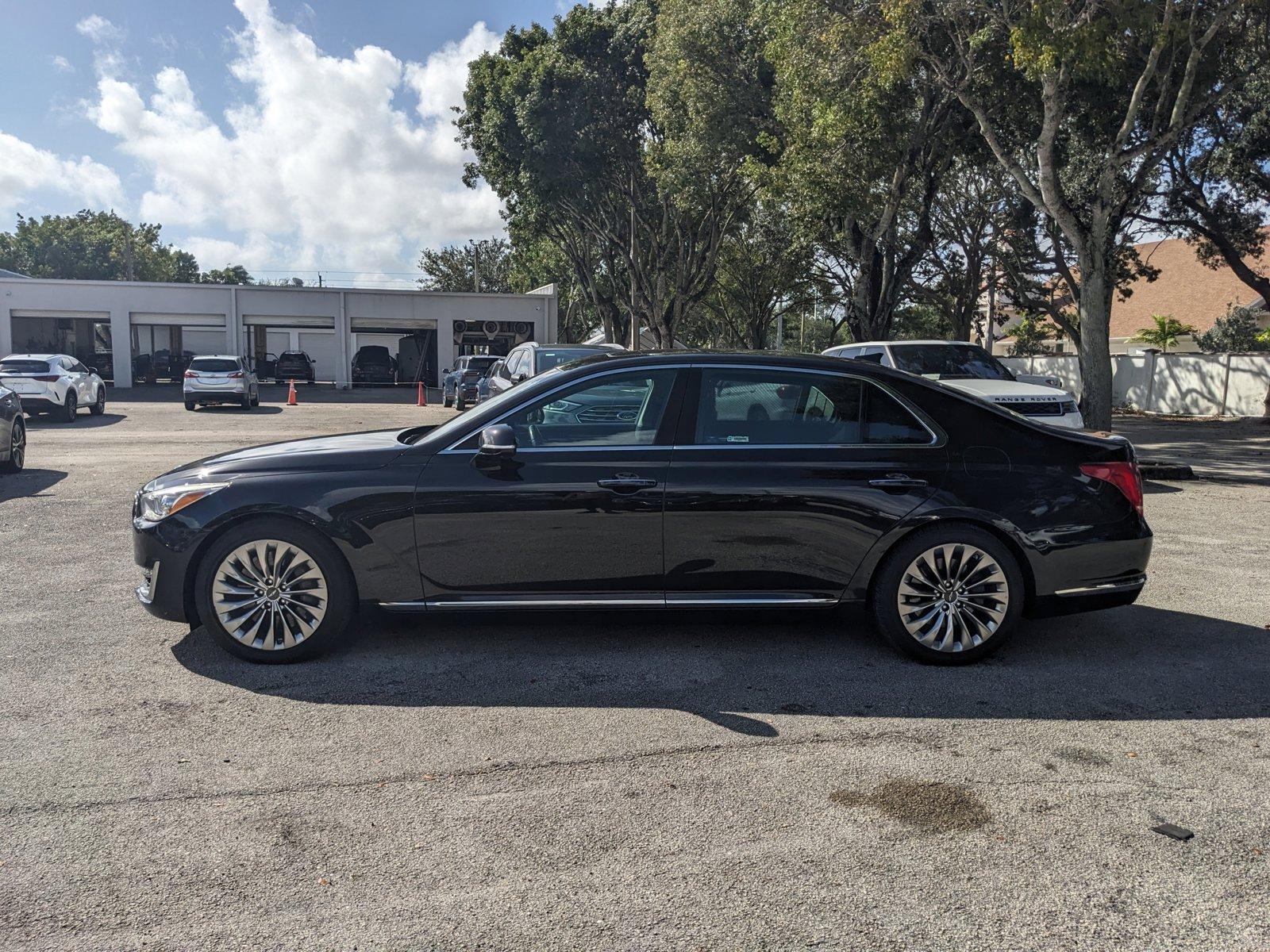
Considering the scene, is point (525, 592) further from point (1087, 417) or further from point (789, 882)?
point (1087, 417)

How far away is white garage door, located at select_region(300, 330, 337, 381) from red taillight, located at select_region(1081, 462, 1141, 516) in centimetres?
6327

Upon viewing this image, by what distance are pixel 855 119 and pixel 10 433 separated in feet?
46.5

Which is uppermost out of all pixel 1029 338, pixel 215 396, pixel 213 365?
pixel 1029 338

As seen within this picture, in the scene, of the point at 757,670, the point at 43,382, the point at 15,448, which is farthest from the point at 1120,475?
the point at 43,382

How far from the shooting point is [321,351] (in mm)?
65312

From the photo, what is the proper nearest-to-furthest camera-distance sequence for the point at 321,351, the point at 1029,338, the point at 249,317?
the point at 249,317 < the point at 1029,338 < the point at 321,351

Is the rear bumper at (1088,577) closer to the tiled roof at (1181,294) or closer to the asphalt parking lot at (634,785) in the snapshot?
the asphalt parking lot at (634,785)

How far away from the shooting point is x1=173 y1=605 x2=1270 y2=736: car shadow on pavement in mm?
4691

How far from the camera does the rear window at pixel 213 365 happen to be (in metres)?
28.1

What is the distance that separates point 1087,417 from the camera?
53.7ft

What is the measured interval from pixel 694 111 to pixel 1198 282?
108 ft

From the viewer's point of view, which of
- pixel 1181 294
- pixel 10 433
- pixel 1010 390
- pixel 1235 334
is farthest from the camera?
pixel 1181 294

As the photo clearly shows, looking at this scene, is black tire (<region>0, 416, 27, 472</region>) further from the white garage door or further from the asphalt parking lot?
the white garage door

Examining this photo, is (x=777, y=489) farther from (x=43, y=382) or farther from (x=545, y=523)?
(x=43, y=382)
